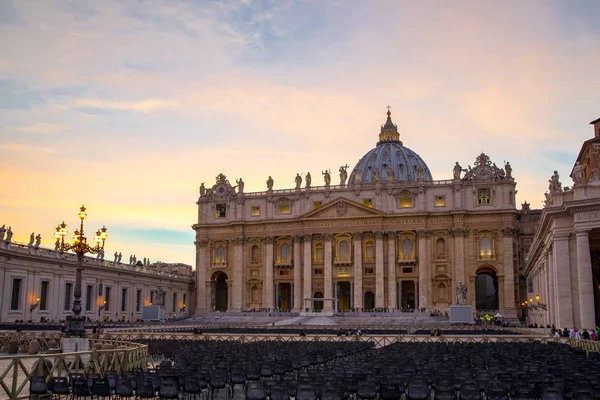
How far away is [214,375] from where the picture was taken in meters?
20.5

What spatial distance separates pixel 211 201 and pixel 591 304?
83.2 metres

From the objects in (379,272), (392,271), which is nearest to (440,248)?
(392,271)

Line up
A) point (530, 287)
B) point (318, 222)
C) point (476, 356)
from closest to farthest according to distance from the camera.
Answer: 1. point (476, 356)
2. point (530, 287)
3. point (318, 222)

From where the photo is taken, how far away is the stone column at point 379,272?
99.1 meters

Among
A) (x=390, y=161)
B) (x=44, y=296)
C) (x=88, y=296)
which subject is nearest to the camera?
(x=44, y=296)

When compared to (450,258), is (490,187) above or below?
above

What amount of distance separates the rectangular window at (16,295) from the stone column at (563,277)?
53.8 meters

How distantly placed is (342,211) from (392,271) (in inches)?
489

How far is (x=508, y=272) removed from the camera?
95750 millimetres

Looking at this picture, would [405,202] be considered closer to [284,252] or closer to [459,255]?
[459,255]

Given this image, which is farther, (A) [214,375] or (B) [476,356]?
(B) [476,356]

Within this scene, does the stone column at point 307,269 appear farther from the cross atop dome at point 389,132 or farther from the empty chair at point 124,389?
the empty chair at point 124,389

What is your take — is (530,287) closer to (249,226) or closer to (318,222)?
(318,222)

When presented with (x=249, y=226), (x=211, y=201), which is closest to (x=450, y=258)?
(x=249, y=226)
